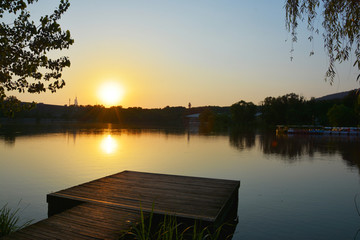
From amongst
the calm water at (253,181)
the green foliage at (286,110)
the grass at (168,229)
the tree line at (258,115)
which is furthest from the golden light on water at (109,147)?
the green foliage at (286,110)

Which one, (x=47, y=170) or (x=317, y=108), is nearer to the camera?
(x=47, y=170)

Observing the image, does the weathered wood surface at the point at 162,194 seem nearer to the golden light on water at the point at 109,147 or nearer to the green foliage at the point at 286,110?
the golden light on water at the point at 109,147

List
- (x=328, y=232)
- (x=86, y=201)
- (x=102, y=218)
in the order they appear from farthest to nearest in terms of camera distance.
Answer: (x=328, y=232) < (x=86, y=201) < (x=102, y=218)

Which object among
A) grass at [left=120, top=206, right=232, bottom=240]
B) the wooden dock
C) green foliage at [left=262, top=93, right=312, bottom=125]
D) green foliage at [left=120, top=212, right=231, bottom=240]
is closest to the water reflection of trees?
the wooden dock

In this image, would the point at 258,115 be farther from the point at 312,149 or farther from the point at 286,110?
the point at 312,149

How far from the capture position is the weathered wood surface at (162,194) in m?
6.61

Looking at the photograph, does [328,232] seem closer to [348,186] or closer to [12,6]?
[348,186]

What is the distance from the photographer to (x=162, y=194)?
785 centimetres

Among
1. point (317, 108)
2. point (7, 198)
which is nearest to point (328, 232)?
point (7, 198)

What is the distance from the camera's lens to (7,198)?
9.95 meters

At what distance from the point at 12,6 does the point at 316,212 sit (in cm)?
909

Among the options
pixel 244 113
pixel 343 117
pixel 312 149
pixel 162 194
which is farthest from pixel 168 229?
pixel 244 113

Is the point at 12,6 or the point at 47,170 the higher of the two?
the point at 12,6

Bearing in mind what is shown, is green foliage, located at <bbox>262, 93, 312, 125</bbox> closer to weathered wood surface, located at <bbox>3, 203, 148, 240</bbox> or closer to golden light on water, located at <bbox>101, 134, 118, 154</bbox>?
golden light on water, located at <bbox>101, 134, 118, 154</bbox>
